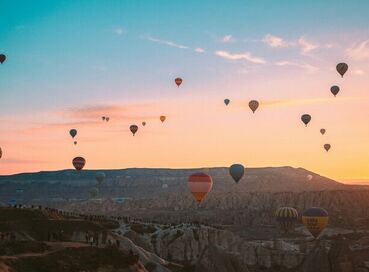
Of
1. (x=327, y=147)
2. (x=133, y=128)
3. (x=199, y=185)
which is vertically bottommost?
(x=199, y=185)

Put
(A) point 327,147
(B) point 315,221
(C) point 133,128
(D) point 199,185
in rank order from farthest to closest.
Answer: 1. (A) point 327,147
2. (C) point 133,128
3. (B) point 315,221
4. (D) point 199,185

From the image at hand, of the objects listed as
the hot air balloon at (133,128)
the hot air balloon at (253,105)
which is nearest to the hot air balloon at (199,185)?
the hot air balloon at (253,105)

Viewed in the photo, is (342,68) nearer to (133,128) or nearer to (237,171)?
(237,171)

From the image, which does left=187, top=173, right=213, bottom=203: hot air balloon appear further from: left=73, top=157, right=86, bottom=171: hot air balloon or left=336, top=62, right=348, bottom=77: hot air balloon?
left=73, top=157, right=86, bottom=171: hot air balloon

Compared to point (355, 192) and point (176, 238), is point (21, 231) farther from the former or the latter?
point (355, 192)

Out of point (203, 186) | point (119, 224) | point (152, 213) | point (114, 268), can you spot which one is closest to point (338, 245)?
point (203, 186)

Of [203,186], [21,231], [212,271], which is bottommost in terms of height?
[212,271]

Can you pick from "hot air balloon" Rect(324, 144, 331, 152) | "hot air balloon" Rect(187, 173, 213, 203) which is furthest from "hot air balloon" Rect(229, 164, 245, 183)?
"hot air balloon" Rect(324, 144, 331, 152)

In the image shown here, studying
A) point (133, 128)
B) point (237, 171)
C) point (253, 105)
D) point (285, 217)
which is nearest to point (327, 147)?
point (285, 217)
